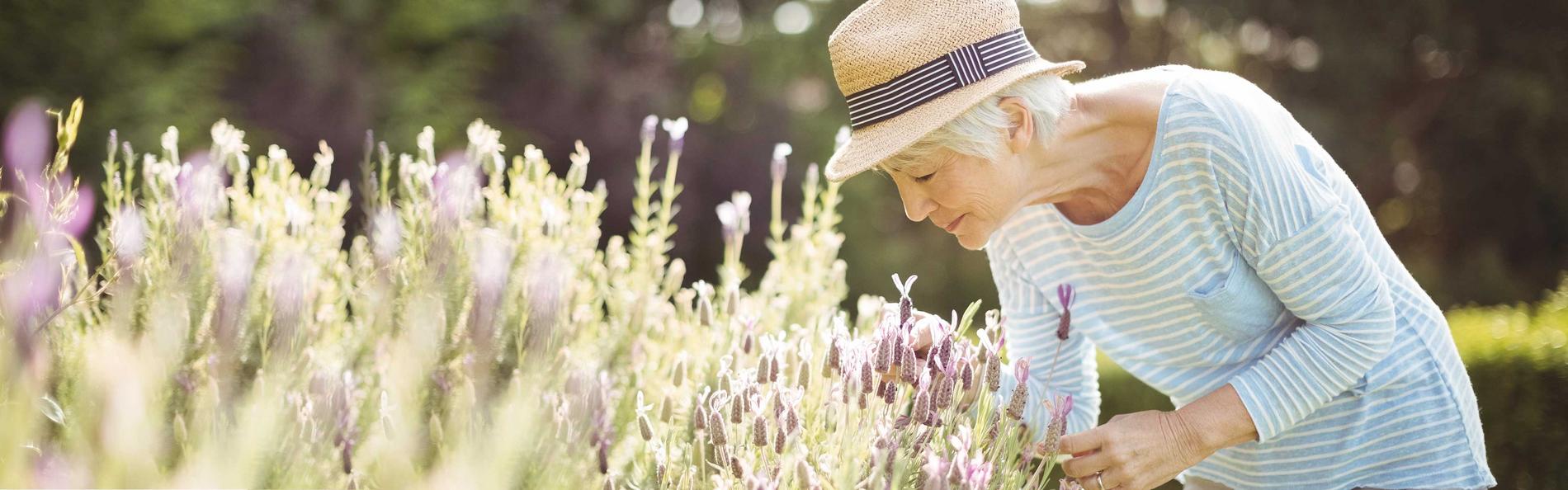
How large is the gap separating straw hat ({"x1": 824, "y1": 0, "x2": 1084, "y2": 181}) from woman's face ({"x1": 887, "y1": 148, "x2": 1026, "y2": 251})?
0.07 m

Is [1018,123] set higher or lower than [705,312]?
higher

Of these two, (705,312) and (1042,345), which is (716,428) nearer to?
(1042,345)

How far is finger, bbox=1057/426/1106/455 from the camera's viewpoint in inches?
64.5

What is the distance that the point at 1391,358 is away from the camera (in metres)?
1.85

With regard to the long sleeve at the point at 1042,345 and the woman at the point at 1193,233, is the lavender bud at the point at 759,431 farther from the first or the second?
the long sleeve at the point at 1042,345

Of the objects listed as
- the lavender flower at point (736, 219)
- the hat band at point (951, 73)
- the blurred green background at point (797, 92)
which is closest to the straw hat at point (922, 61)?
the hat band at point (951, 73)

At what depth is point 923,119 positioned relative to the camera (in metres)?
1.70

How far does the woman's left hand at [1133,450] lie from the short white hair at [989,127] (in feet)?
1.38

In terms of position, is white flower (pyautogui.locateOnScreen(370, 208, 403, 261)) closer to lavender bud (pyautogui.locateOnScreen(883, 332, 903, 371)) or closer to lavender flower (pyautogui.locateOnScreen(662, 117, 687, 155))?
lavender flower (pyautogui.locateOnScreen(662, 117, 687, 155))

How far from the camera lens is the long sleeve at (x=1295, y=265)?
167cm

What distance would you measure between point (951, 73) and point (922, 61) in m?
0.05

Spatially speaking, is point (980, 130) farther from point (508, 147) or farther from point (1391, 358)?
point (508, 147)

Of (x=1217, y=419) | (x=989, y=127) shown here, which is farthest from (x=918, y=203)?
(x=1217, y=419)

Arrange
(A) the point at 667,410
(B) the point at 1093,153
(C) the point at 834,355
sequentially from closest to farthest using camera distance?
(C) the point at 834,355
(B) the point at 1093,153
(A) the point at 667,410
